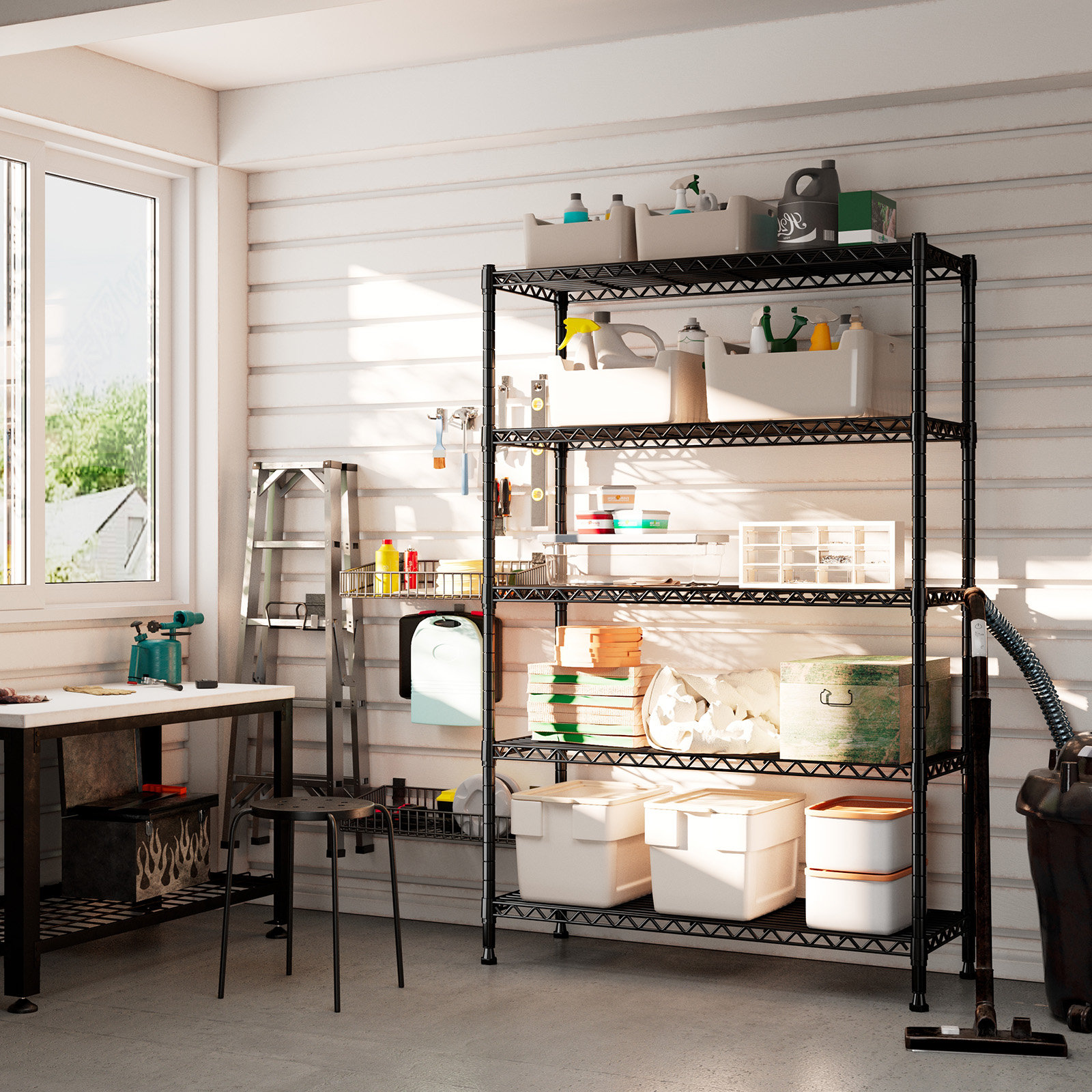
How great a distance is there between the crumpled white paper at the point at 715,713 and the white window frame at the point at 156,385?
2063 millimetres

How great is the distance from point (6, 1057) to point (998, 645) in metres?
3.16

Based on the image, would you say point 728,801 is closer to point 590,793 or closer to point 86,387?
point 590,793

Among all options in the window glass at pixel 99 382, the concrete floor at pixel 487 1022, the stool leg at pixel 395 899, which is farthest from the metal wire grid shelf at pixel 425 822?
the window glass at pixel 99 382

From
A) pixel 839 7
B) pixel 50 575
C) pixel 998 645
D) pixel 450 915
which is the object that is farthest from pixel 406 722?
pixel 839 7

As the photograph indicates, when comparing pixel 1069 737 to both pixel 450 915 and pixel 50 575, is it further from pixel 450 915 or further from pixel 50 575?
pixel 50 575

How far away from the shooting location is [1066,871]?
3.93 m

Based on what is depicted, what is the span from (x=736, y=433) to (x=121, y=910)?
2.50 m

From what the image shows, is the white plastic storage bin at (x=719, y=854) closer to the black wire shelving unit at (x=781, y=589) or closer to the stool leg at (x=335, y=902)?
the black wire shelving unit at (x=781, y=589)

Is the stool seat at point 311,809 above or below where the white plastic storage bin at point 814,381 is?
below

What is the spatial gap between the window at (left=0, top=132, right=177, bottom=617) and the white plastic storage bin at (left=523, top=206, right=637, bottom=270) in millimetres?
1693

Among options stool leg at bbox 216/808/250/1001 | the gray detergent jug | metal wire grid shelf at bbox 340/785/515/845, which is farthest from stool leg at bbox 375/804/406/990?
the gray detergent jug

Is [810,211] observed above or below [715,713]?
above

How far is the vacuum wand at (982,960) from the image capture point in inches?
148

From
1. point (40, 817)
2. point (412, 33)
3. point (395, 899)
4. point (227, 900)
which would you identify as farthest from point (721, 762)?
point (412, 33)
